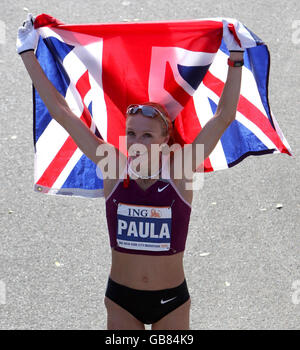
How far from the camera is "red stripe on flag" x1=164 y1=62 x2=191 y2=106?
4203 mm

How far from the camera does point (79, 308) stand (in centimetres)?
551

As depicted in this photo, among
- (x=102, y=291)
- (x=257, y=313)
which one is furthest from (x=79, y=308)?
(x=257, y=313)

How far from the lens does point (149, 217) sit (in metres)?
3.84

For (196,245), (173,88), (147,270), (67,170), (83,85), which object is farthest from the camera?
(196,245)

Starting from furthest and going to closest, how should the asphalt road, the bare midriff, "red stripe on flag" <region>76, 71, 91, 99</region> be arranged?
the asphalt road → "red stripe on flag" <region>76, 71, 91, 99</region> → the bare midriff

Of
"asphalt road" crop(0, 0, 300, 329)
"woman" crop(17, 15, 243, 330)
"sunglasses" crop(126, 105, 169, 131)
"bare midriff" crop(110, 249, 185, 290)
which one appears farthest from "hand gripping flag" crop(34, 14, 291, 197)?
"asphalt road" crop(0, 0, 300, 329)

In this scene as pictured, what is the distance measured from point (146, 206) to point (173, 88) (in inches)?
31.0

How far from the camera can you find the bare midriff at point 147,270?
12.8 ft

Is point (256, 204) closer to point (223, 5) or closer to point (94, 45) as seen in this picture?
point (94, 45)

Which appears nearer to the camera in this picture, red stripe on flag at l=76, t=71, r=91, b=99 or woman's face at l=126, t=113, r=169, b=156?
woman's face at l=126, t=113, r=169, b=156

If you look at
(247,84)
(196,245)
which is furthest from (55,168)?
(196,245)

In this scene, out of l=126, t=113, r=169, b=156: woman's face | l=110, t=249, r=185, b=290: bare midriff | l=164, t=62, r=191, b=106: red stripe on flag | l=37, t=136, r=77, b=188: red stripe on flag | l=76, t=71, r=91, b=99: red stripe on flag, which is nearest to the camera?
l=126, t=113, r=169, b=156: woman's face

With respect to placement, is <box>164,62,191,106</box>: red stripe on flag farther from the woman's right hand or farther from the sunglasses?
the woman's right hand

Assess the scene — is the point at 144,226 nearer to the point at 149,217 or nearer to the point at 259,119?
the point at 149,217
